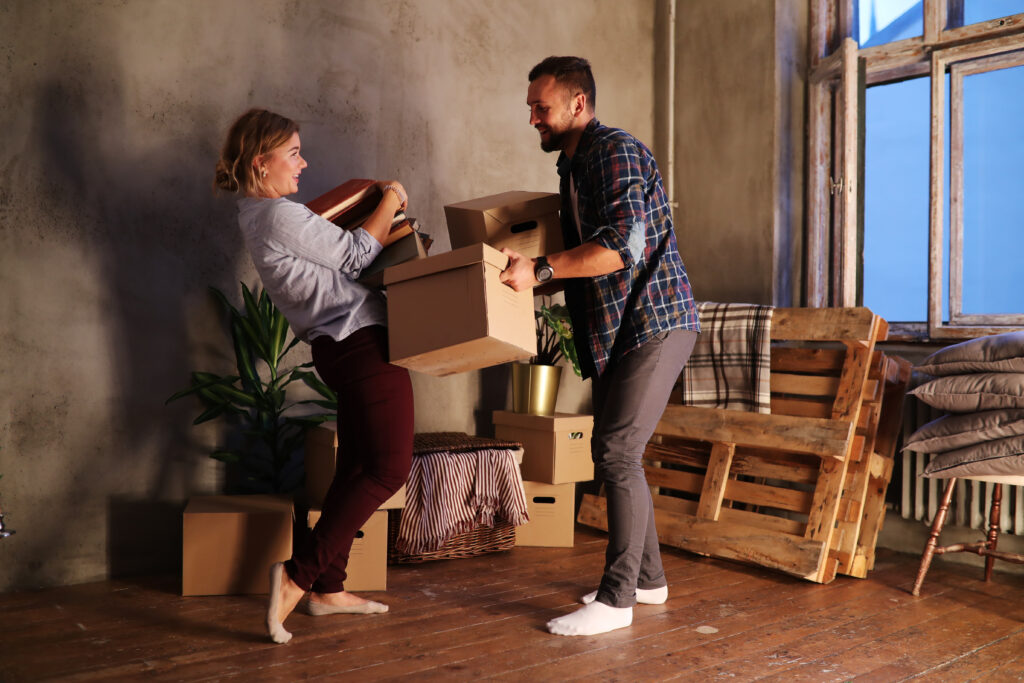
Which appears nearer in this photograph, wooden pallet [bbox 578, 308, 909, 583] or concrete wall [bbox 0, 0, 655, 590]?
concrete wall [bbox 0, 0, 655, 590]

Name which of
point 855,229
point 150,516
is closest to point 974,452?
point 855,229

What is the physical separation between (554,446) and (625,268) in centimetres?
124

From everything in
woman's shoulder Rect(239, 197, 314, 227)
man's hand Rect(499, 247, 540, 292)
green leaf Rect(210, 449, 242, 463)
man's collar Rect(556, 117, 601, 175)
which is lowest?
green leaf Rect(210, 449, 242, 463)

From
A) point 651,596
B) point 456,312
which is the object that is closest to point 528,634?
point 651,596

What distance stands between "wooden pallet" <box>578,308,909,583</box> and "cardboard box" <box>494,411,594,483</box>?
0.32m

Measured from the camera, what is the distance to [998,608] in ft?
8.35

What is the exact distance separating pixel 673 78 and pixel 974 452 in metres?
2.33

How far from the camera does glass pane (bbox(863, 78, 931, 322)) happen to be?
3.54 m

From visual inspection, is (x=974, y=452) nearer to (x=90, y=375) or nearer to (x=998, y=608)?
(x=998, y=608)

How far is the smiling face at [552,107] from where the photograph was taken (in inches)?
91.0

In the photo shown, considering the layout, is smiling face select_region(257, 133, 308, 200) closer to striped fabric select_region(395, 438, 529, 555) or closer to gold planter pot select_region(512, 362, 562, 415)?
striped fabric select_region(395, 438, 529, 555)

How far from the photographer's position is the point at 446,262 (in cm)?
197

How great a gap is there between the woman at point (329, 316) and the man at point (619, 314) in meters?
0.51

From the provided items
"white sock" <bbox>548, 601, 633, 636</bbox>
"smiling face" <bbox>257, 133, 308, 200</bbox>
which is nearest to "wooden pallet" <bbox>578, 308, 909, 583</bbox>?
"white sock" <bbox>548, 601, 633, 636</bbox>
